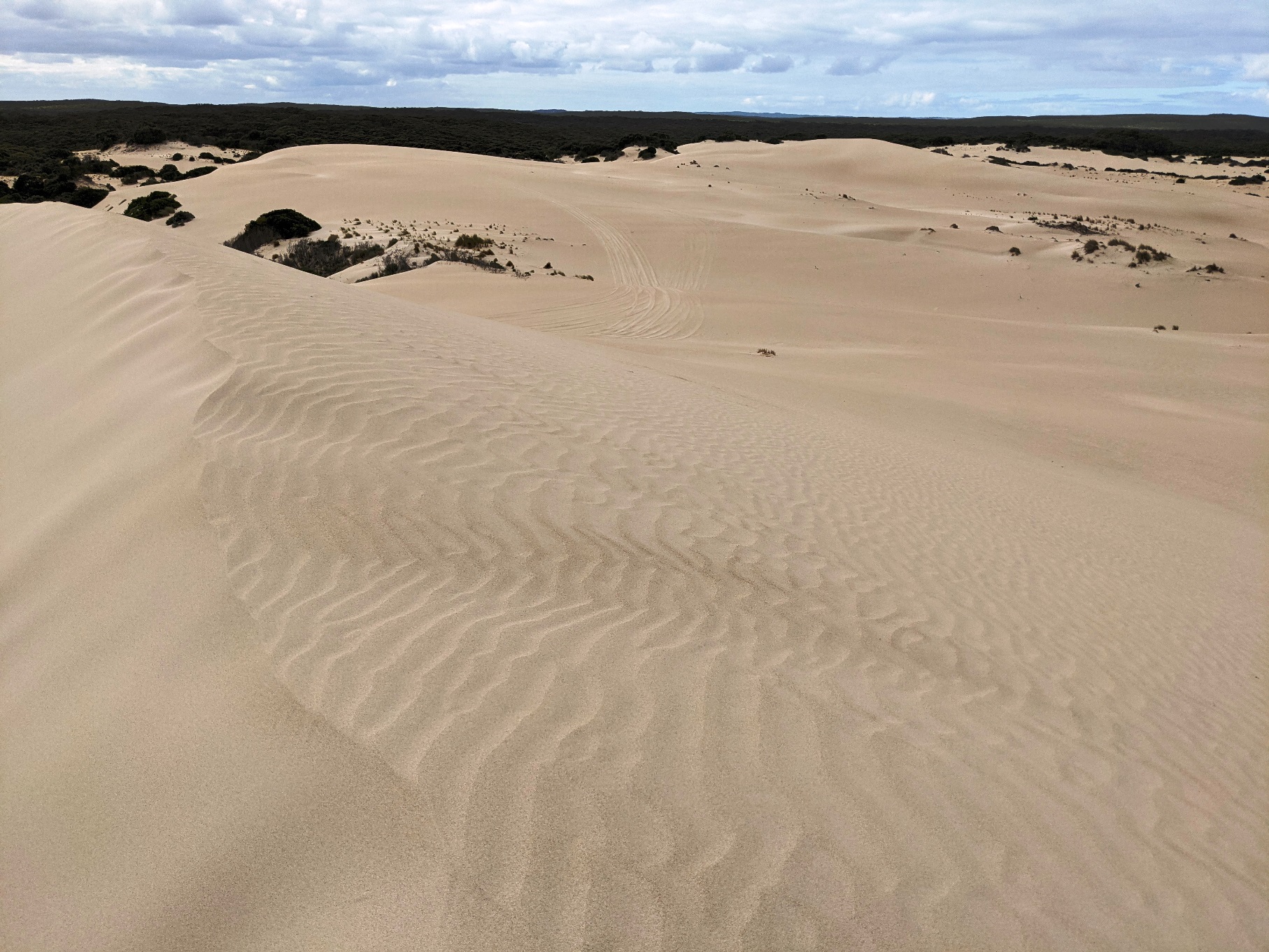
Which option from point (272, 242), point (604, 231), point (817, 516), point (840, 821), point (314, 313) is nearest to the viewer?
point (840, 821)

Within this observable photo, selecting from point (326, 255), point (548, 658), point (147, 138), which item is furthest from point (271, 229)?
point (147, 138)

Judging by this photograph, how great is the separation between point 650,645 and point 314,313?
5037mm

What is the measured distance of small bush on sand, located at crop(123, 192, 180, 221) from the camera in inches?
922

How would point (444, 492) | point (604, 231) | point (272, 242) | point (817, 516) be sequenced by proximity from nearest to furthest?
point (444, 492)
point (817, 516)
point (272, 242)
point (604, 231)

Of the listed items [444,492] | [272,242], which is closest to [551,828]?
[444,492]

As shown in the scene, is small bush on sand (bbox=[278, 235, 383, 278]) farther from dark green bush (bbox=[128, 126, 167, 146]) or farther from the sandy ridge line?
dark green bush (bbox=[128, 126, 167, 146])

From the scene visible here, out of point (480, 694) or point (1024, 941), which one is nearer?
point (1024, 941)

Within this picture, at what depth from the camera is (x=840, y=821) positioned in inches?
99.8

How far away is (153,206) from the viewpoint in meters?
23.8

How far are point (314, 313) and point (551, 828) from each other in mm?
5793

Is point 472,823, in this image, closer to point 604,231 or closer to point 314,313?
point 314,313

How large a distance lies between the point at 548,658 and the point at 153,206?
2594 cm

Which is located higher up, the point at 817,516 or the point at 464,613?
the point at 464,613

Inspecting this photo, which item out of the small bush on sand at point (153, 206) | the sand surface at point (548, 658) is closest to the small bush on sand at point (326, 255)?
the small bush on sand at point (153, 206)
